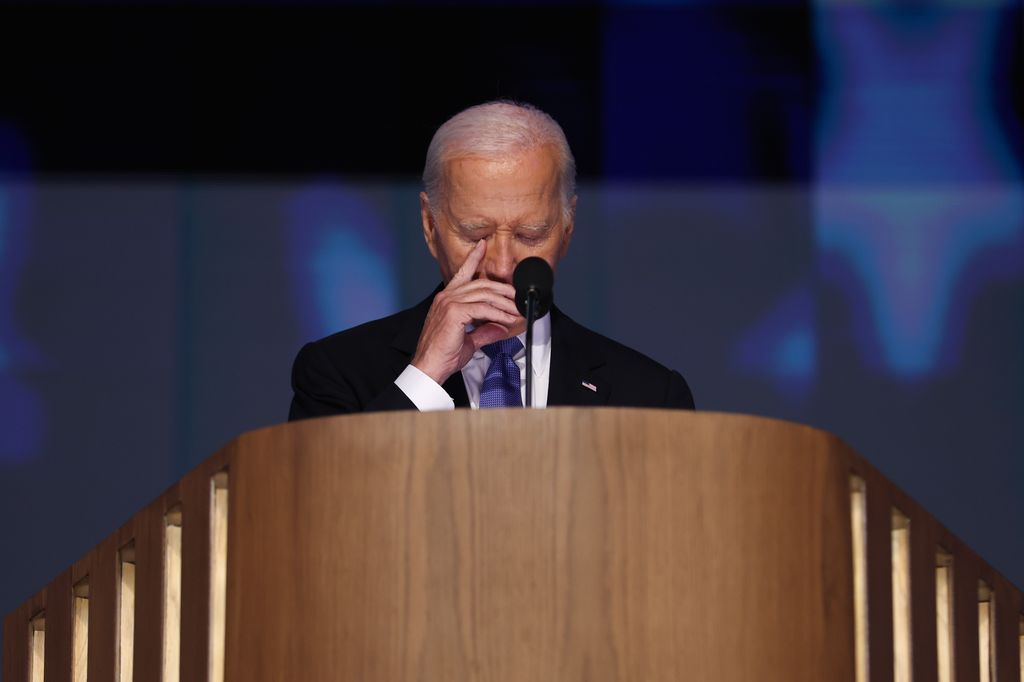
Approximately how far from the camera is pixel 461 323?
8.33 ft

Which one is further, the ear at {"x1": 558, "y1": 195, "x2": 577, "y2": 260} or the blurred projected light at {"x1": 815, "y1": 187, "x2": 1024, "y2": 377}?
the blurred projected light at {"x1": 815, "y1": 187, "x2": 1024, "y2": 377}

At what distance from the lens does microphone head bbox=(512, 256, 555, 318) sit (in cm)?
235

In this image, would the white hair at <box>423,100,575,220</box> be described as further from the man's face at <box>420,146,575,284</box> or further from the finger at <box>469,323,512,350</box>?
the finger at <box>469,323,512,350</box>

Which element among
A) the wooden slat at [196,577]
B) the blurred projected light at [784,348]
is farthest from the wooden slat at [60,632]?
the blurred projected light at [784,348]

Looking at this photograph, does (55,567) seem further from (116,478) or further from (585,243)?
(585,243)

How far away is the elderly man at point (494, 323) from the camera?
2.78 meters

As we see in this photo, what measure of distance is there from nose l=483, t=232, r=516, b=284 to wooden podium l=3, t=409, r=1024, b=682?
2.67ft

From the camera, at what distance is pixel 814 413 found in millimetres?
4203

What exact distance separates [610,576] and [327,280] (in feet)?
8.02

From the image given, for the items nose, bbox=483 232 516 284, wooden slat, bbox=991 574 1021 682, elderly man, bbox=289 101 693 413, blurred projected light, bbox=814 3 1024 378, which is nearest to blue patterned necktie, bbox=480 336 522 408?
elderly man, bbox=289 101 693 413

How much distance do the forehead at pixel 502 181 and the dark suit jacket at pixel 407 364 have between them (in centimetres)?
22

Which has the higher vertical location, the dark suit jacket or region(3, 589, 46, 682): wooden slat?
the dark suit jacket

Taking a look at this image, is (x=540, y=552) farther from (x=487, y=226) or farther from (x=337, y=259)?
(x=337, y=259)

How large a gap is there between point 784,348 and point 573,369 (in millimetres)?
1523
